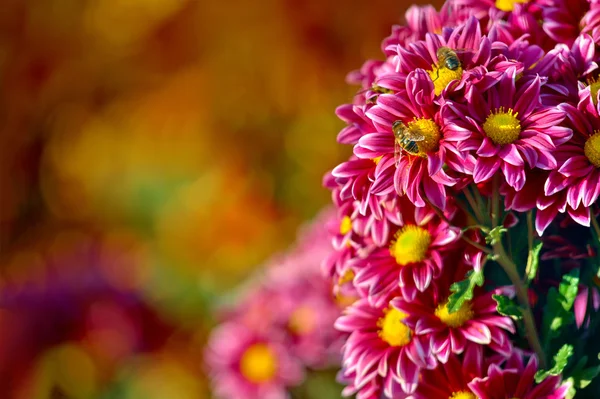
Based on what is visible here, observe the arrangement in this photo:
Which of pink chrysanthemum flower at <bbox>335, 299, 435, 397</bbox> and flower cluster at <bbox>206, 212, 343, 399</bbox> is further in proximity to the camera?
flower cluster at <bbox>206, 212, 343, 399</bbox>

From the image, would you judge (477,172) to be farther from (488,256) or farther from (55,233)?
(55,233)

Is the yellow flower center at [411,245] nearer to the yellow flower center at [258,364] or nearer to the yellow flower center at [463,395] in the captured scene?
the yellow flower center at [463,395]

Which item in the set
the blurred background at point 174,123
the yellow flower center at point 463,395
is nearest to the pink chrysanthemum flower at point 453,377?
the yellow flower center at point 463,395

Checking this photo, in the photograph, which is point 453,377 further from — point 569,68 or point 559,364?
point 569,68

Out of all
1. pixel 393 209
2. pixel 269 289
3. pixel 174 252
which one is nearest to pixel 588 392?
pixel 393 209

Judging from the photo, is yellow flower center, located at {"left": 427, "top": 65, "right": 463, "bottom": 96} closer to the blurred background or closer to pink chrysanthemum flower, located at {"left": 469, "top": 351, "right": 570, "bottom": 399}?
pink chrysanthemum flower, located at {"left": 469, "top": 351, "right": 570, "bottom": 399}

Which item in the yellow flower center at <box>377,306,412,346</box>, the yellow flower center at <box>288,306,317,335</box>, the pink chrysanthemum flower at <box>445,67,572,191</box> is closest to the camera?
the pink chrysanthemum flower at <box>445,67,572,191</box>

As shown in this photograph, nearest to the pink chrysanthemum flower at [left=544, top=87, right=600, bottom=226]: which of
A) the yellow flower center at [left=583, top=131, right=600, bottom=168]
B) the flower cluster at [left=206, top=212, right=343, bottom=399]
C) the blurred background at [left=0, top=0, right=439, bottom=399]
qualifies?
the yellow flower center at [left=583, top=131, right=600, bottom=168]
